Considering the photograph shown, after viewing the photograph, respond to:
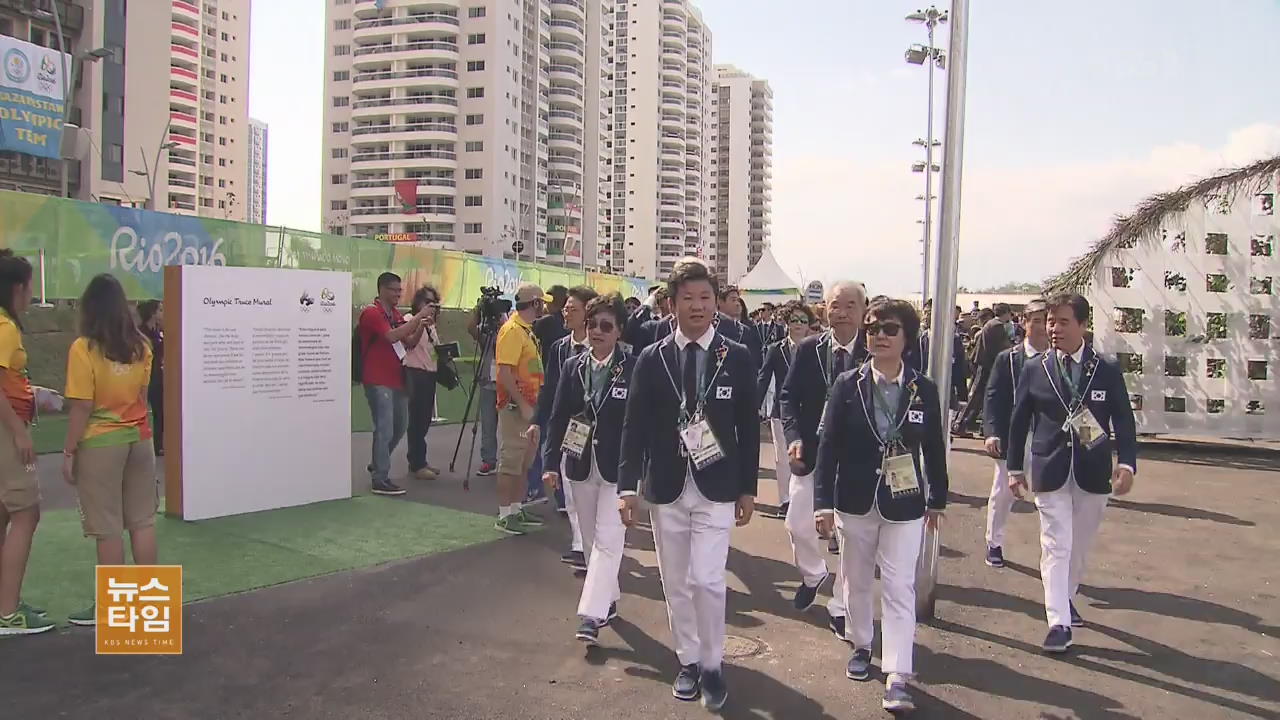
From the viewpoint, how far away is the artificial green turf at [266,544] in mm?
6277

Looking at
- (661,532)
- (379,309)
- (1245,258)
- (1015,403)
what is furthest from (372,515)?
(1245,258)

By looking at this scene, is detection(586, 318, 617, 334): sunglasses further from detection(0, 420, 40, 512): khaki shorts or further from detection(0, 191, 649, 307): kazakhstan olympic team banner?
detection(0, 191, 649, 307): kazakhstan olympic team banner

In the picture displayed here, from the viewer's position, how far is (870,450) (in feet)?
15.4

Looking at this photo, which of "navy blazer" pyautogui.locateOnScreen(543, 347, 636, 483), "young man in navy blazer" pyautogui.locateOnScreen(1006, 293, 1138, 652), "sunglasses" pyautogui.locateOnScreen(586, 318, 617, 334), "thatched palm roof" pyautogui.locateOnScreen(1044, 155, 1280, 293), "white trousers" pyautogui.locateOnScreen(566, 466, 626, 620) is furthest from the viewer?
"thatched palm roof" pyautogui.locateOnScreen(1044, 155, 1280, 293)

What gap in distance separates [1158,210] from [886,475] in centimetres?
1144

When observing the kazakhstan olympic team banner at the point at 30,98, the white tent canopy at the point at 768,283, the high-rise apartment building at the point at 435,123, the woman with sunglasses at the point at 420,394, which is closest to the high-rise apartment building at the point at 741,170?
the high-rise apartment building at the point at 435,123

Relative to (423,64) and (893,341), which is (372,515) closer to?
(893,341)

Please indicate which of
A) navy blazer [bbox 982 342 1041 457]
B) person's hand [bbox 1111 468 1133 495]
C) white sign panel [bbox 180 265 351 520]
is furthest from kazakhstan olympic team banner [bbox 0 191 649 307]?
person's hand [bbox 1111 468 1133 495]

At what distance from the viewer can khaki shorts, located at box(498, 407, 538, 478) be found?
26.2 feet

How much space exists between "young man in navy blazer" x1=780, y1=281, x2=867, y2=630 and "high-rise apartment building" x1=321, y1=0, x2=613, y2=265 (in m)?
82.4

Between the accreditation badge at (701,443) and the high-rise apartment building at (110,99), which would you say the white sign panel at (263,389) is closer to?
the accreditation badge at (701,443)

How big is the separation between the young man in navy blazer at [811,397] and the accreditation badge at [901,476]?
132 cm

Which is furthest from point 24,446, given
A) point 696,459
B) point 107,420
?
point 696,459

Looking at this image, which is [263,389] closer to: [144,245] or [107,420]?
[107,420]
